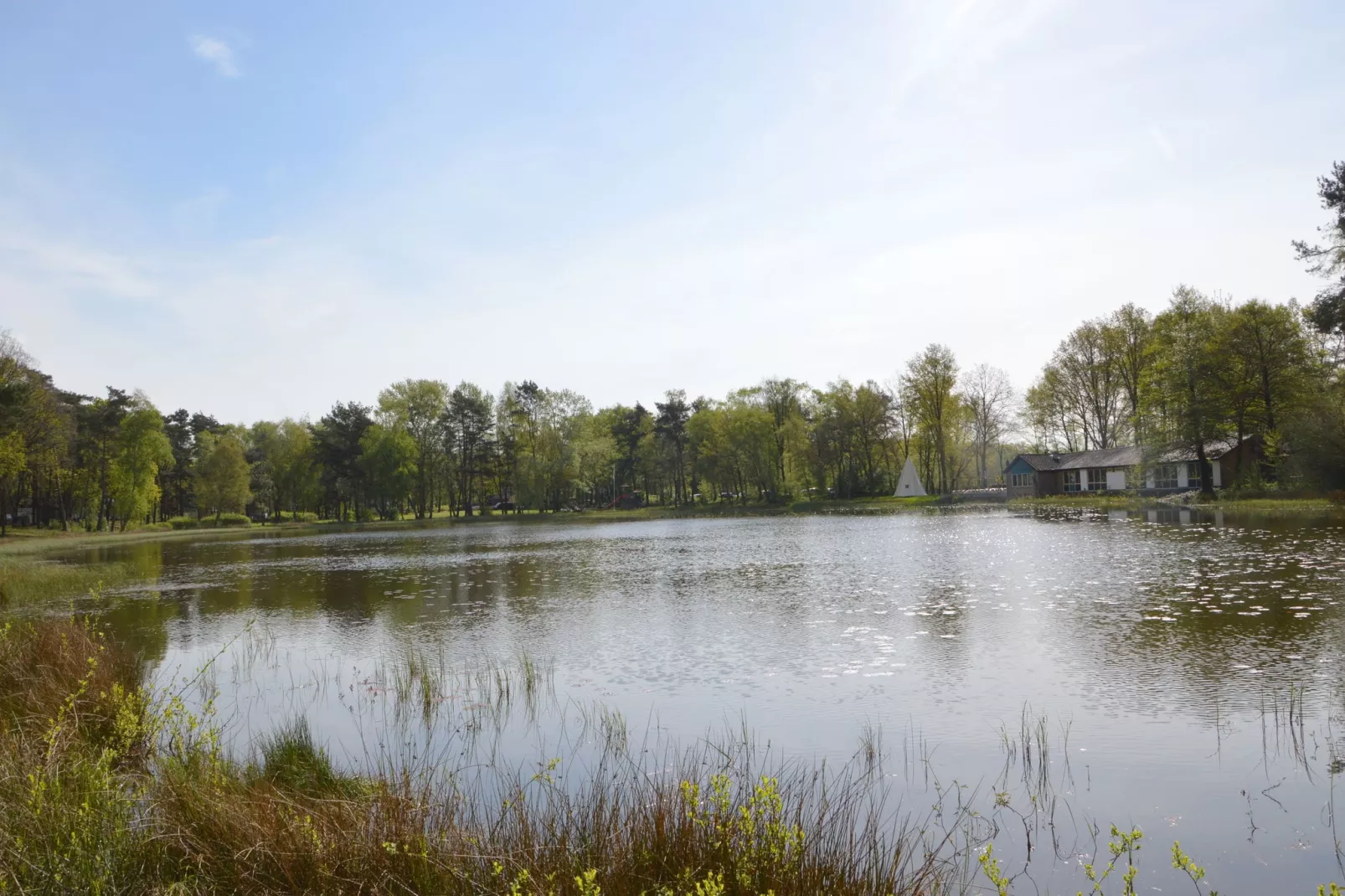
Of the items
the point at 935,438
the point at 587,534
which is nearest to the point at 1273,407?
the point at 935,438

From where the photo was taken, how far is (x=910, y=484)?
82750 millimetres

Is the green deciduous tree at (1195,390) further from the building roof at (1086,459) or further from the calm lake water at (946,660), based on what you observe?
the calm lake water at (946,660)

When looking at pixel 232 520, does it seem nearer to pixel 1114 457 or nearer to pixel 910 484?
pixel 910 484

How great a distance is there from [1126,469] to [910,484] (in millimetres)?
20116

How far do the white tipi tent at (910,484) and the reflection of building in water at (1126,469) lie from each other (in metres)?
8.49

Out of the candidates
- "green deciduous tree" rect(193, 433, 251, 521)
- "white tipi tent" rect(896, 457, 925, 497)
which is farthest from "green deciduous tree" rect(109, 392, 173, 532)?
"white tipi tent" rect(896, 457, 925, 497)

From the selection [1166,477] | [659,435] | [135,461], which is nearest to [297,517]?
[135,461]

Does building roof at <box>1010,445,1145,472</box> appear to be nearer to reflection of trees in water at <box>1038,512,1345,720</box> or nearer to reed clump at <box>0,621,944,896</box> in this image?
reflection of trees in water at <box>1038,512,1345,720</box>

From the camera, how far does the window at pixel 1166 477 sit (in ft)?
→ 206

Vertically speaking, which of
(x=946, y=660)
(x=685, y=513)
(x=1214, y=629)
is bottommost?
(x=946, y=660)

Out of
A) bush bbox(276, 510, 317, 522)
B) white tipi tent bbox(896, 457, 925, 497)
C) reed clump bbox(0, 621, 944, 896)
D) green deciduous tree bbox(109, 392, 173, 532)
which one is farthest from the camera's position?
bush bbox(276, 510, 317, 522)

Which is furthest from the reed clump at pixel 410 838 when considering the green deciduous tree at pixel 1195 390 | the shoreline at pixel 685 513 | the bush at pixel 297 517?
the bush at pixel 297 517

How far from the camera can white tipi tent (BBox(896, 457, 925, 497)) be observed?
8231 centimetres

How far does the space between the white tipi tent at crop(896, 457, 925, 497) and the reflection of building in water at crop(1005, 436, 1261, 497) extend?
849 cm
